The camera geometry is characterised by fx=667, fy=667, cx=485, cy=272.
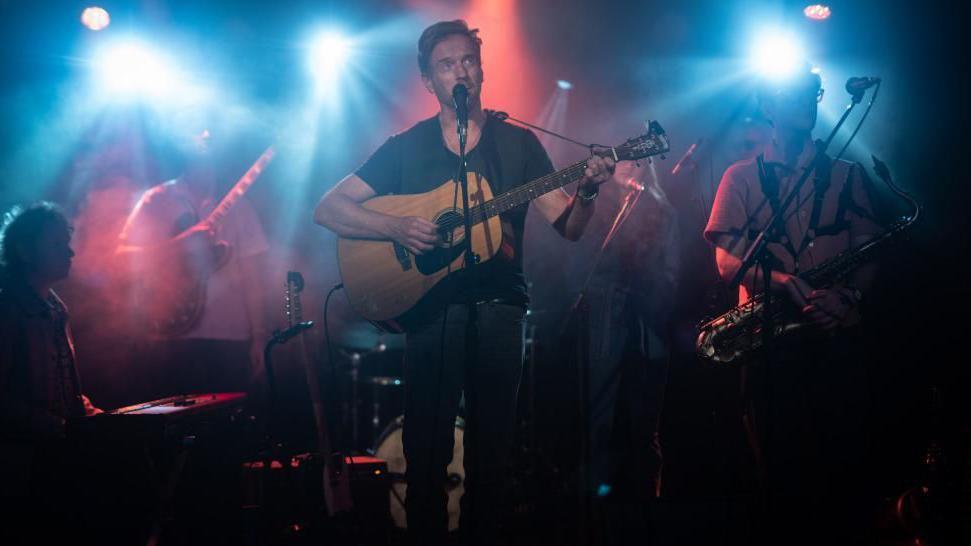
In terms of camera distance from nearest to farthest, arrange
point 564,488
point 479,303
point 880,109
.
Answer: point 479,303 < point 880,109 < point 564,488

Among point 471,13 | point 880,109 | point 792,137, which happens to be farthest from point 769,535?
point 471,13

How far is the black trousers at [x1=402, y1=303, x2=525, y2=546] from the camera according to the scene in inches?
116

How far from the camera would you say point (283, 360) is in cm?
732

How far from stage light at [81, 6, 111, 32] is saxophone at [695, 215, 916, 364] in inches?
257

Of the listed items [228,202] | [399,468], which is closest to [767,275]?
[399,468]

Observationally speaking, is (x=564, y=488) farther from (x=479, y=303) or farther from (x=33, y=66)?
(x=33, y=66)

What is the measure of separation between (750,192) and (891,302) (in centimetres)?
219

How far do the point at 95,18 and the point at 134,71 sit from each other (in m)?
0.60

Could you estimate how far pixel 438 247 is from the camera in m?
3.28

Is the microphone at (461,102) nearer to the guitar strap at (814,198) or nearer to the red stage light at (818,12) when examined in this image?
the guitar strap at (814,198)

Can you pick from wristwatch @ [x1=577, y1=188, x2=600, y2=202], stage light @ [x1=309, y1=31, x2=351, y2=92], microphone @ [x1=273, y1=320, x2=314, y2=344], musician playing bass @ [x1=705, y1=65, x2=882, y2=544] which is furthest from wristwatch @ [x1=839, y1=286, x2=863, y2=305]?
stage light @ [x1=309, y1=31, x2=351, y2=92]

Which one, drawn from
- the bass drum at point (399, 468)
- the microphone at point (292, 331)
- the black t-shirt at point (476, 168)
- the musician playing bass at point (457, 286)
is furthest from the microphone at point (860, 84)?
the bass drum at point (399, 468)

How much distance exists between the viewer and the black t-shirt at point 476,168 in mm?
3203

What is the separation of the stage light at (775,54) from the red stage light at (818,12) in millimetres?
250
